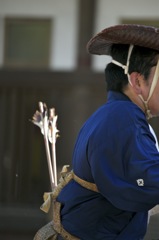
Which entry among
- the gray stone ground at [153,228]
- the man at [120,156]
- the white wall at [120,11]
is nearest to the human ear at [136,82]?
the man at [120,156]

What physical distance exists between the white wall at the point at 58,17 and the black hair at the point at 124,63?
374 centimetres

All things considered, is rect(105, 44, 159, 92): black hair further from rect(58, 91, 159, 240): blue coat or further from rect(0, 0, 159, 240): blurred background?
rect(0, 0, 159, 240): blurred background

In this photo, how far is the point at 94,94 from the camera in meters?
6.27

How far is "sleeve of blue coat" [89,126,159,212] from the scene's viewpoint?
2.30m

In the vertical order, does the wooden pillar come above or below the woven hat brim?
below

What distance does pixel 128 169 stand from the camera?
2.32m

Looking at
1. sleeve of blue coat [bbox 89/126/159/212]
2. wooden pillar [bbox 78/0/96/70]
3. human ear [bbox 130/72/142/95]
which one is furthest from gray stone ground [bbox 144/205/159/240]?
wooden pillar [bbox 78/0/96/70]

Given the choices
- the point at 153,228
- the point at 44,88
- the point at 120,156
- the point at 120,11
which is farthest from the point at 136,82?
the point at 120,11

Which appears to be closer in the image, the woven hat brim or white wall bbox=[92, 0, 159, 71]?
the woven hat brim

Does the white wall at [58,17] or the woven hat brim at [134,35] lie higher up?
the woven hat brim at [134,35]

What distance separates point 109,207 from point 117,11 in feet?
13.7

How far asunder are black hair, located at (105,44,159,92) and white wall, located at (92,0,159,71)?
3.73 m

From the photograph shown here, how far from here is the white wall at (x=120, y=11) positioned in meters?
6.32

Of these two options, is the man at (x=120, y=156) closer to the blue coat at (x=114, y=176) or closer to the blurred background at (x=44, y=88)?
the blue coat at (x=114, y=176)
